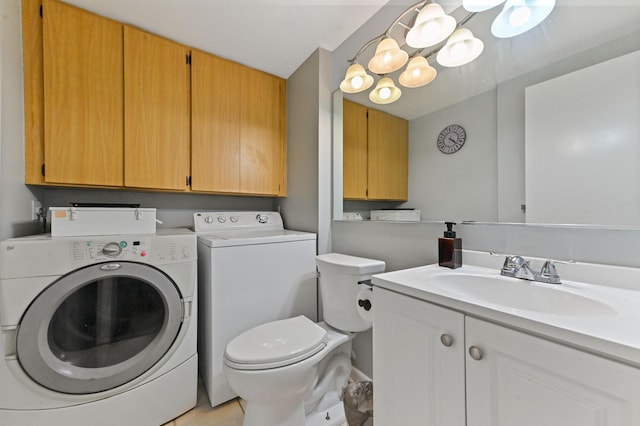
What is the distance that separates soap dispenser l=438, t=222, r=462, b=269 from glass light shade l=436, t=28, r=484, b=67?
2.66 ft

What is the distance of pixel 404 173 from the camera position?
1.42m

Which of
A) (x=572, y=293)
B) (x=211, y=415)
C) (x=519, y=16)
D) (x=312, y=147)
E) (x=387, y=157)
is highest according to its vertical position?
(x=519, y=16)

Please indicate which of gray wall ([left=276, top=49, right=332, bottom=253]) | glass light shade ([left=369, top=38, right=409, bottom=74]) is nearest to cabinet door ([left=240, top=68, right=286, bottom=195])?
gray wall ([left=276, top=49, right=332, bottom=253])

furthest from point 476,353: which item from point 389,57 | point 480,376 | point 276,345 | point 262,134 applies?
point 262,134

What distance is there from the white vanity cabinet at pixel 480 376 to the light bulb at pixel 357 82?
1.26 meters

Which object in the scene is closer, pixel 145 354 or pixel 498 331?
pixel 498 331

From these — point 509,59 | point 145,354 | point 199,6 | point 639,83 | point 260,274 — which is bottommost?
point 145,354

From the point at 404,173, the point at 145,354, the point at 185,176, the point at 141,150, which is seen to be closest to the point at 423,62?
the point at 404,173

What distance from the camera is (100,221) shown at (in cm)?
125

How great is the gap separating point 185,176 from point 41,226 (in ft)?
2.88

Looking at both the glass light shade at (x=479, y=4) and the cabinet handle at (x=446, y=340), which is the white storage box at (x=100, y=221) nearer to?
the cabinet handle at (x=446, y=340)

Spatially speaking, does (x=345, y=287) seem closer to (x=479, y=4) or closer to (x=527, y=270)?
(x=527, y=270)

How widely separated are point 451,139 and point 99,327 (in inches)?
79.0

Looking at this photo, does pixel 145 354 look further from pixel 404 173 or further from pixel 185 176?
pixel 404 173
